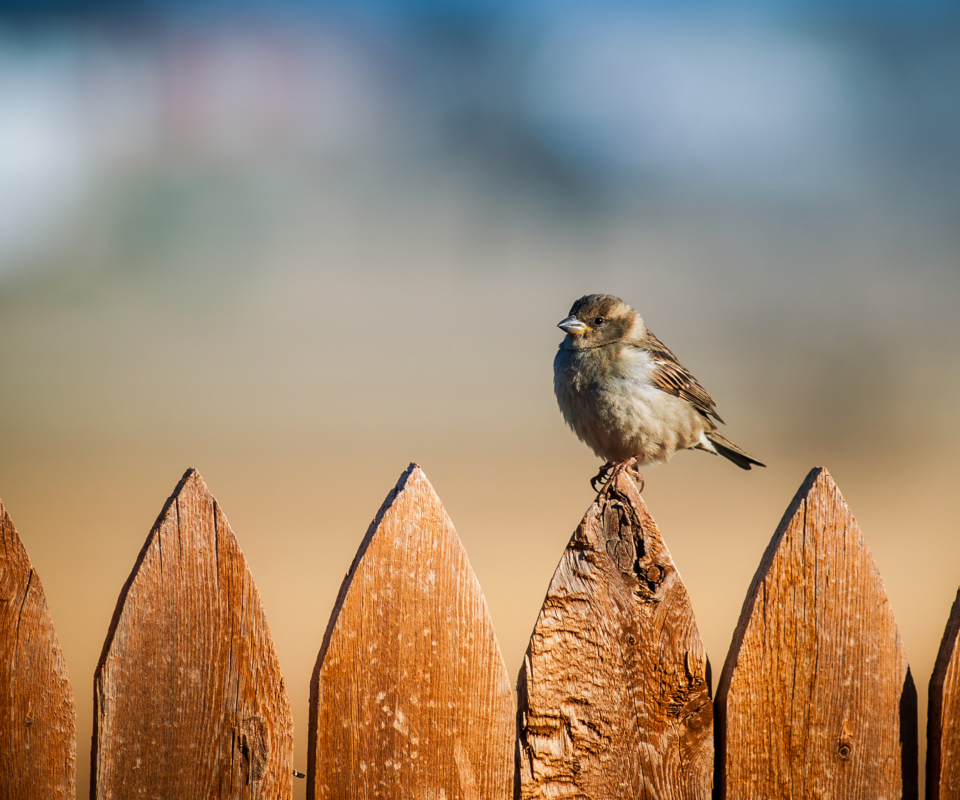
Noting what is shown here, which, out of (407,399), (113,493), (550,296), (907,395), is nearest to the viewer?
(113,493)

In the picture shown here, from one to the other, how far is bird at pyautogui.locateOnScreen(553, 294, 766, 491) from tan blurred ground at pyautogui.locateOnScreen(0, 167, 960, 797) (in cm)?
192

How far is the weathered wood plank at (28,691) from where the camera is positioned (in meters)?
1.72

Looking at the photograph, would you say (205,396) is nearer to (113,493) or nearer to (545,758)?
(113,493)

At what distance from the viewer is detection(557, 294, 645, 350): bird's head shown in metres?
3.77

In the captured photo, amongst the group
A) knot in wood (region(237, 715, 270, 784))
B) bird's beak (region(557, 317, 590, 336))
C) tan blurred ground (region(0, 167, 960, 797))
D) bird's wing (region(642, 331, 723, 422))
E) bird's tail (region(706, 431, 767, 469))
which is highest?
tan blurred ground (region(0, 167, 960, 797))

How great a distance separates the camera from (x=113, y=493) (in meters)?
7.06

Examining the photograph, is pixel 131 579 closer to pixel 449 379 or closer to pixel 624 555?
pixel 624 555

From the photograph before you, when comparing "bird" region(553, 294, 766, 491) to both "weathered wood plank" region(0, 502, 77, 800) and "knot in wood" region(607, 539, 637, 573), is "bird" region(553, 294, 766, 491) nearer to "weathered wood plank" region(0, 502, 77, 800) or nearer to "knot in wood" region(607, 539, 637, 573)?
"knot in wood" region(607, 539, 637, 573)

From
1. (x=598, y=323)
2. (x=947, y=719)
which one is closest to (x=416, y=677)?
(x=947, y=719)

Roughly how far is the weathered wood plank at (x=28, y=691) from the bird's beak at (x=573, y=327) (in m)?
2.40

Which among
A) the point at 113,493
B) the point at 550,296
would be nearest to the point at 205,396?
the point at 113,493

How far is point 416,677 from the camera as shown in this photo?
1.75 metres

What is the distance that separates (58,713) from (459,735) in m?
0.79

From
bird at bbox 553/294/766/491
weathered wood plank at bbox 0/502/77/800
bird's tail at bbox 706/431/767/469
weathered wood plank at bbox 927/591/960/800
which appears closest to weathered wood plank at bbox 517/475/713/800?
weathered wood plank at bbox 927/591/960/800
